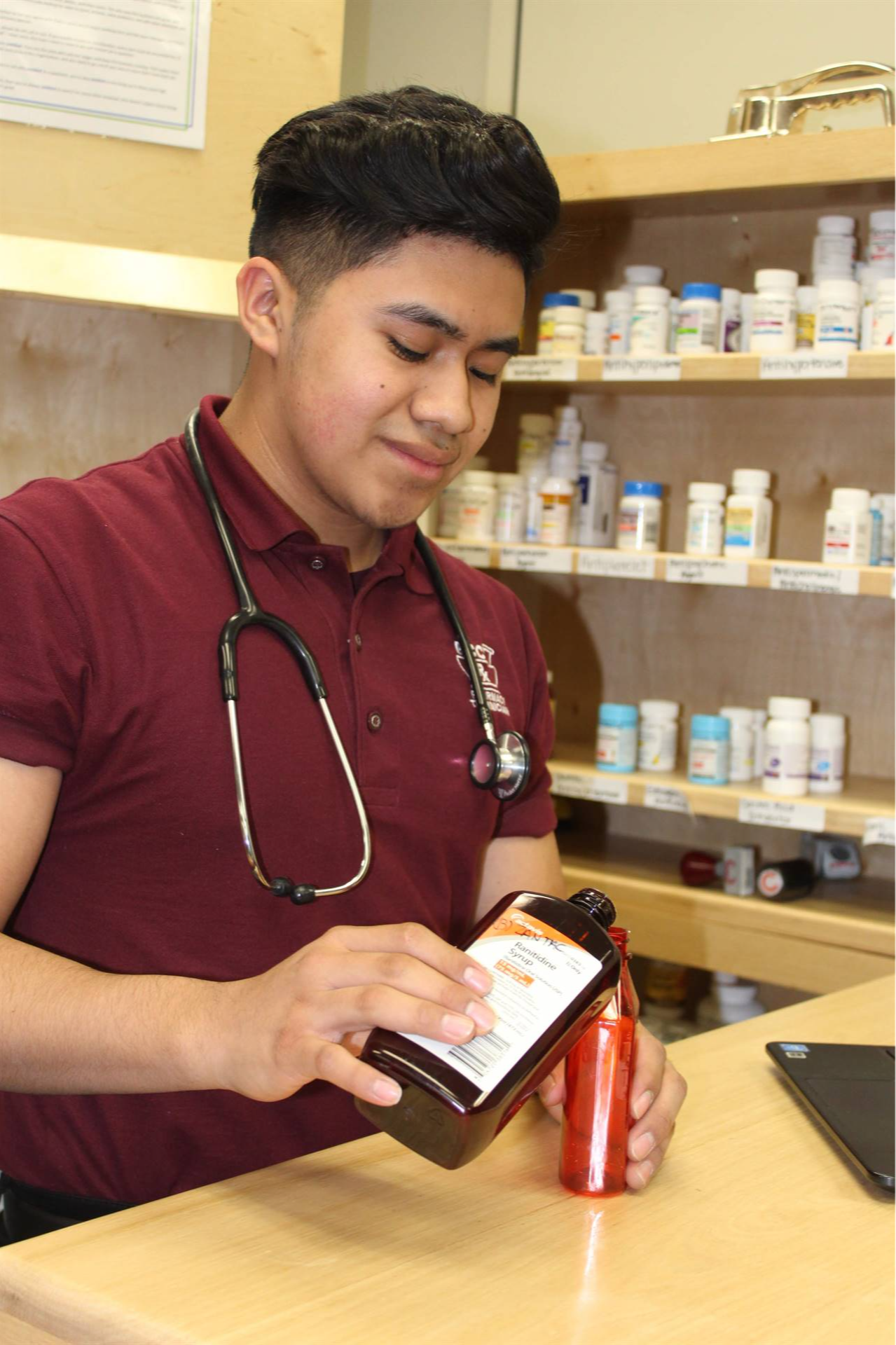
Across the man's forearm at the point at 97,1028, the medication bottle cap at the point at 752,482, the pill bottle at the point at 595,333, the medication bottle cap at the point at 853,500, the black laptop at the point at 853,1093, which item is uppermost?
the pill bottle at the point at 595,333

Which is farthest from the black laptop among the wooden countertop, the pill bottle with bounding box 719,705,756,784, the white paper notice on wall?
the white paper notice on wall

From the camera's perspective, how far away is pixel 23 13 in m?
1.75

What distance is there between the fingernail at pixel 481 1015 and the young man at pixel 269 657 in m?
0.26

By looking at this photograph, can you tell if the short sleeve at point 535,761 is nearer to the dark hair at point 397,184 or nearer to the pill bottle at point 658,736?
the dark hair at point 397,184

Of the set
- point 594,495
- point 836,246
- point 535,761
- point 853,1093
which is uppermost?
point 836,246

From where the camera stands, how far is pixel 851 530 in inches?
90.4

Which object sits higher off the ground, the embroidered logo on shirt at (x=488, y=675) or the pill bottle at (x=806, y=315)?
the pill bottle at (x=806, y=315)

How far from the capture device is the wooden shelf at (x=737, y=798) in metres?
2.23

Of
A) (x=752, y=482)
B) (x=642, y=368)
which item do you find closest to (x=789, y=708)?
(x=752, y=482)

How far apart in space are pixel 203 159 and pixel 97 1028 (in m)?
1.38

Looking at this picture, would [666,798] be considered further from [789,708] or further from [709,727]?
[789,708]

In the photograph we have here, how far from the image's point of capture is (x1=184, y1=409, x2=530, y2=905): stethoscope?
109 centimetres

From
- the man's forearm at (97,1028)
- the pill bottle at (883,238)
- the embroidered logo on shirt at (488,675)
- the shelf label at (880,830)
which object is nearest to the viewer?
the man's forearm at (97,1028)

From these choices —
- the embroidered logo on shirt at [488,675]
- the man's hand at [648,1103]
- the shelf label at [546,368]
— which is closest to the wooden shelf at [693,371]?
the shelf label at [546,368]
